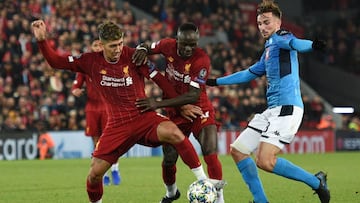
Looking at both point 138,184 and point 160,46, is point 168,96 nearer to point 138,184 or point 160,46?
point 160,46

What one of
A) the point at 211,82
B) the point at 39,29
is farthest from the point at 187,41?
the point at 39,29

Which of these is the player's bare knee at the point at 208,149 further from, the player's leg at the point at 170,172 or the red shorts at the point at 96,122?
the red shorts at the point at 96,122

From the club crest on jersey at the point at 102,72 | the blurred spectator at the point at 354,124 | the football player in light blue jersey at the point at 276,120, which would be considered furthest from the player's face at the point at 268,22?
the blurred spectator at the point at 354,124

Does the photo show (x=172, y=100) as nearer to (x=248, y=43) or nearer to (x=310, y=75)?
(x=248, y=43)

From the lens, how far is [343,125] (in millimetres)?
30547

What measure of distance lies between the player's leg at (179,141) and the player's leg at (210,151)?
876 mm

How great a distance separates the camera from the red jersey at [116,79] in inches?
367

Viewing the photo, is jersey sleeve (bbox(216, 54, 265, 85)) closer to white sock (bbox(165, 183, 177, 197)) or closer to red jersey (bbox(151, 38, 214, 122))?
red jersey (bbox(151, 38, 214, 122))

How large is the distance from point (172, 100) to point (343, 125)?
21.8 m

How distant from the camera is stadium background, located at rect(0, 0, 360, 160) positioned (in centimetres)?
2378

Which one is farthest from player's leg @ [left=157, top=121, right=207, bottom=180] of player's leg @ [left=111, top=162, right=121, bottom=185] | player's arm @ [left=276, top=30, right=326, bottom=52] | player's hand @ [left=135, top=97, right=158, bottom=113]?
player's leg @ [left=111, top=162, right=121, bottom=185]

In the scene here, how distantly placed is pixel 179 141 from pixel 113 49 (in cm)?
122

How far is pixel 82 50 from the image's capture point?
25047mm

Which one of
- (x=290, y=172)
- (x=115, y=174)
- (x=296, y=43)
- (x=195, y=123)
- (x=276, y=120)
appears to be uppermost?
(x=296, y=43)
